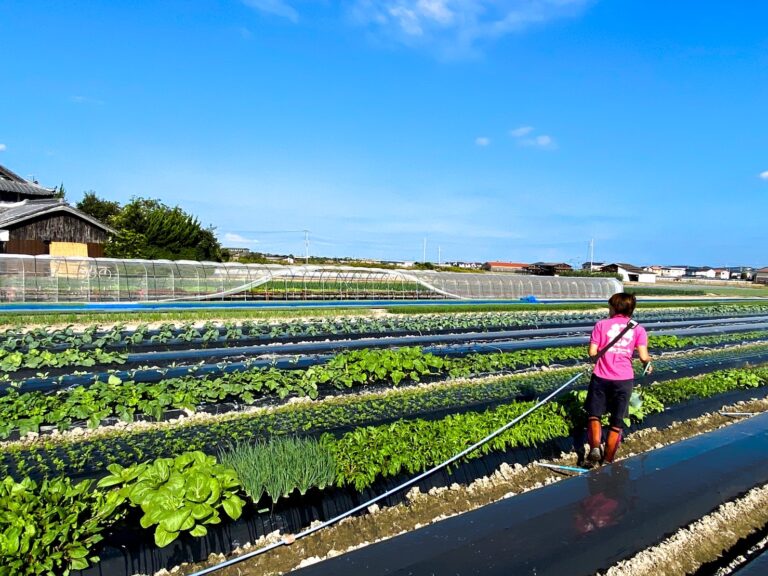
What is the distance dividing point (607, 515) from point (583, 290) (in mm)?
39655

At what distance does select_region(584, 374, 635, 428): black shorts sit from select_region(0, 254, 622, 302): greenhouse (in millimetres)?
23879

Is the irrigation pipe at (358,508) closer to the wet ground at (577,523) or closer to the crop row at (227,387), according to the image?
the wet ground at (577,523)

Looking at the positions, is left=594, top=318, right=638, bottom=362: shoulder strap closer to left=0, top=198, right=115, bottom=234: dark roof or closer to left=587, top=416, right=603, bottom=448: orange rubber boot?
left=587, top=416, right=603, bottom=448: orange rubber boot

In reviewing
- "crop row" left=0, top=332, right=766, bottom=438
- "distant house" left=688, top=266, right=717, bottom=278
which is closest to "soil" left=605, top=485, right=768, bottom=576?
"crop row" left=0, top=332, right=766, bottom=438

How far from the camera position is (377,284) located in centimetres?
3472

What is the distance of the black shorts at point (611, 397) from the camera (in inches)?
234

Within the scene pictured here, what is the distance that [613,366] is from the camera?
590 cm

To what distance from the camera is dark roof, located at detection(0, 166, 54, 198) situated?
4259 centimetres

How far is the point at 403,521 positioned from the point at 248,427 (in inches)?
91.4

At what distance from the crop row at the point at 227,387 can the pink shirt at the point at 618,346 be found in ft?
13.3

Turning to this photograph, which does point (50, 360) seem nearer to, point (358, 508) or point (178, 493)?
point (178, 493)

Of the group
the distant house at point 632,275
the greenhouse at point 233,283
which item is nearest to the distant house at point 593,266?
the distant house at point 632,275

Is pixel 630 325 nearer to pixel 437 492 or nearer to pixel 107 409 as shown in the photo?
pixel 437 492

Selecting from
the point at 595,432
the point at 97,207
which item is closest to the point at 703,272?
the point at 97,207
